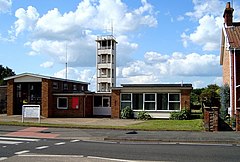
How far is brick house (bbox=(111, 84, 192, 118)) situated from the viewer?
1271 inches

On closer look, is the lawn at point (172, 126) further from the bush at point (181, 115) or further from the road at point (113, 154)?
the road at point (113, 154)

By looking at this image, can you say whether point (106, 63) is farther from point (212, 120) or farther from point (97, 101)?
point (212, 120)

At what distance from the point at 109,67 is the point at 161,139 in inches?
2198

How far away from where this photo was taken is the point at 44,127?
2298 centimetres

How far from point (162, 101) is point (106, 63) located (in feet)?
132

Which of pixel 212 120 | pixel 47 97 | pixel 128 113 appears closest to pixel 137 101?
pixel 128 113

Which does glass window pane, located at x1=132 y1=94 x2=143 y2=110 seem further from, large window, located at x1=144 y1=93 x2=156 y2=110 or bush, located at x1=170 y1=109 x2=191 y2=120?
bush, located at x1=170 y1=109 x2=191 y2=120

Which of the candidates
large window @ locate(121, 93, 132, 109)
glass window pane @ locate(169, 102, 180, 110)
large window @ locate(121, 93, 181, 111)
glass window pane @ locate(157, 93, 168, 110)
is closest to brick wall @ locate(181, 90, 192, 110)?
large window @ locate(121, 93, 181, 111)

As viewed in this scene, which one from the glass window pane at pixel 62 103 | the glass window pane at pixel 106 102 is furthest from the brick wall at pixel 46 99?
the glass window pane at pixel 106 102

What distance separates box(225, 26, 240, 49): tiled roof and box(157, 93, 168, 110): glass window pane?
27.0ft

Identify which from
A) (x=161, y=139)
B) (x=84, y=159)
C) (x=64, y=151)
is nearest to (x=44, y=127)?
(x=161, y=139)

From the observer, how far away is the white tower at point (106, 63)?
71.9m

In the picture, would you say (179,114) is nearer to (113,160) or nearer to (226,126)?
(226,126)

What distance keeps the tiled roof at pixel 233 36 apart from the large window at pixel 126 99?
427 inches
